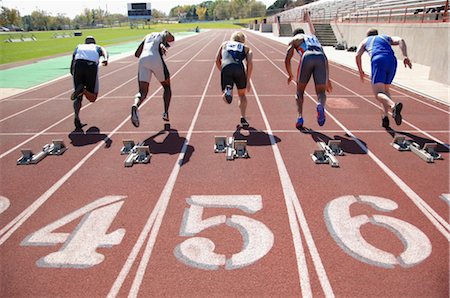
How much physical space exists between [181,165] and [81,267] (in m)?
2.49

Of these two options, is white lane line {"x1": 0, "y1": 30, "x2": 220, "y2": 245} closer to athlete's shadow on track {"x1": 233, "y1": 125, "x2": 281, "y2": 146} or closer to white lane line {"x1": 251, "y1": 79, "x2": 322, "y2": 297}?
athlete's shadow on track {"x1": 233, "y1": 125, "x2": 281, "y2": 146}

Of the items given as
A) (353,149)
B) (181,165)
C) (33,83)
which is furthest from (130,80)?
(353,149)

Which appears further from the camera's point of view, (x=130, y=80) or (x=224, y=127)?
(x=130, y=80)

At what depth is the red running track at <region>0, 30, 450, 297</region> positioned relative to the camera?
292 centimetres

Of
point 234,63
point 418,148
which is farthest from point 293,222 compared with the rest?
point 234,63

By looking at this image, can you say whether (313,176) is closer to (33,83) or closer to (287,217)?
(287,217)

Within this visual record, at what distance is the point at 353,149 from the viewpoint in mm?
5914

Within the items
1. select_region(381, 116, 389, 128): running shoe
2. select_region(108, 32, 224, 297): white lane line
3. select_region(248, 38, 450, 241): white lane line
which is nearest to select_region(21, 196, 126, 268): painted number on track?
select_region(108, 32, 224, 297): white lane line

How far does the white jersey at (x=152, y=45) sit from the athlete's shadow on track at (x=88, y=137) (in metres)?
1.94

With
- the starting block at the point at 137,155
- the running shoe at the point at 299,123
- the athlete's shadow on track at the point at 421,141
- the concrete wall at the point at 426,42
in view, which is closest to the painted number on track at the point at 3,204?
the starting block at the point at 137,155

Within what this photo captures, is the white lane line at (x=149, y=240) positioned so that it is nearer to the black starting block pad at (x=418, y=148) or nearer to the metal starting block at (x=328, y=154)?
the metal starting block at (x=328, y=154)

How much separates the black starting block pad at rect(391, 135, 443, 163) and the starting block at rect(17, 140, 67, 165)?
6.17 meters

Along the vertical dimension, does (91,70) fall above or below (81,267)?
above

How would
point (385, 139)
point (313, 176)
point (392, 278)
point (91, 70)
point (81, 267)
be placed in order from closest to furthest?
point (392, 278)
point (81, 267)
point (313, 176)
point (385, 139)
point (91, 70)
